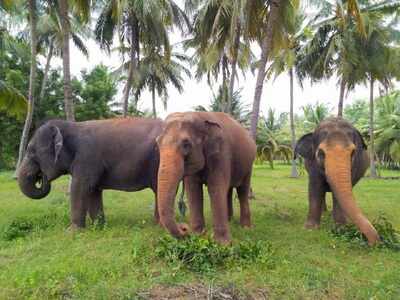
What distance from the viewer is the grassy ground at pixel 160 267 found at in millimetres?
4797

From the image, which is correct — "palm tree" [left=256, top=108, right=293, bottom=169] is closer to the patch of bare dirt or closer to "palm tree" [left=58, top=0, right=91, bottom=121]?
"palm tree" [left=58, top=0, right=91, bottom=121]

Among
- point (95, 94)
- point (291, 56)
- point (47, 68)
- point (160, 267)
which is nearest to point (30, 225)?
point (160, 267)

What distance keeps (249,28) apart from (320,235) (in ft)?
28.0

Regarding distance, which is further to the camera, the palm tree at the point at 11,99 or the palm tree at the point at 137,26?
the palm tree at the point at 137,26

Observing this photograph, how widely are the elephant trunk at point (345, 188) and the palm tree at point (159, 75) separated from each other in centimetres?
2068

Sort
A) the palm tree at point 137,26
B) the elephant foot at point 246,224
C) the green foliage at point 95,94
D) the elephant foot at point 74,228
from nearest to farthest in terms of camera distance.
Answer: the elephant foot at point 74,228, the elephant foot at point 246,224, the palm tree at point 137,26, the green foliage at point 95,94

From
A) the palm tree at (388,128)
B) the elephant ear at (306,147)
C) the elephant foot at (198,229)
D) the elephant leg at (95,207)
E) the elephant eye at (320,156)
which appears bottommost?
the elephant foot at (198,229)

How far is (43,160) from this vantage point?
7844mm

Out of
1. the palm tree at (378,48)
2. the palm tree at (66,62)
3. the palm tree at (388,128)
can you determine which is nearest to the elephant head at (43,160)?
the palm tree at (66,62)

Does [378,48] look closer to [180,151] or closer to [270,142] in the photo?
[270,142]

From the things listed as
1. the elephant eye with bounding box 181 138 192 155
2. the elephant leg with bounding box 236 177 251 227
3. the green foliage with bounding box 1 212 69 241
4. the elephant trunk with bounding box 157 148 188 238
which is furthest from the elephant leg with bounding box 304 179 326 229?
the green foliage with bounding box 1 212 69 241

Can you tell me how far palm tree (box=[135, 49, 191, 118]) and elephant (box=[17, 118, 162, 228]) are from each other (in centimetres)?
1875

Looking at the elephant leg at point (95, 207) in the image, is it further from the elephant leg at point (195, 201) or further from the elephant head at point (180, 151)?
the elephant head at point (180, 151)

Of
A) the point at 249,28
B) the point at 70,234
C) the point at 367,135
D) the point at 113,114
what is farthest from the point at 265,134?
the point at 70,234
